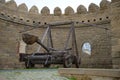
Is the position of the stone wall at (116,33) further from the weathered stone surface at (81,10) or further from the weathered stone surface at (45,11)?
the weathered stone surface at (45,11)

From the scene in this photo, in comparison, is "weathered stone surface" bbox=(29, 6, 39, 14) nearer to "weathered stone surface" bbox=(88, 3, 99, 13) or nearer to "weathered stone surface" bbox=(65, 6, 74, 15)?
"weathered stone surface" bbox=(65, 6, 74, 15)

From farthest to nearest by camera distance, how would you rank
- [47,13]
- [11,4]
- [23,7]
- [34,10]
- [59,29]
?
[47,13] → [34,10] → [59,29] → [23,7] → [11,4]

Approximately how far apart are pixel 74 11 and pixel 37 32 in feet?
10.2

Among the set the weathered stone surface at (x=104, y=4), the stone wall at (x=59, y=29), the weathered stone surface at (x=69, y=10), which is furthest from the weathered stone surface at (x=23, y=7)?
the weathered stone surface at (x=104, y=4)

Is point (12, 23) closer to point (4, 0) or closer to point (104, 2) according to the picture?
point (4, 0)

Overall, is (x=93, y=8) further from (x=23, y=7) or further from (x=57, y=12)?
(x=23, y=7)

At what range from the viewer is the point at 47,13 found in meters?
15.4

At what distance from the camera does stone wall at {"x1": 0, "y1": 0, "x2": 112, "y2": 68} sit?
1331cm

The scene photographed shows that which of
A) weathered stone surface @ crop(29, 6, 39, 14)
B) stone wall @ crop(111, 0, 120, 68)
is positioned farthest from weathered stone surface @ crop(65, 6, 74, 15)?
stone wall @ crop(111, 0, 120, 68)

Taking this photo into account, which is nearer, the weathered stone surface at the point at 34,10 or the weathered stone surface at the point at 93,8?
the weathered stone surface at the point at 93,8

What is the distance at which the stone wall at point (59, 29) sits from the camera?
13.3 m

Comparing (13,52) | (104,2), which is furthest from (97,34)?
(13,52)

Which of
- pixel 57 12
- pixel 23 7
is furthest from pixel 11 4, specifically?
pixel 57 12

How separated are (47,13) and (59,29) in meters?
1.50
